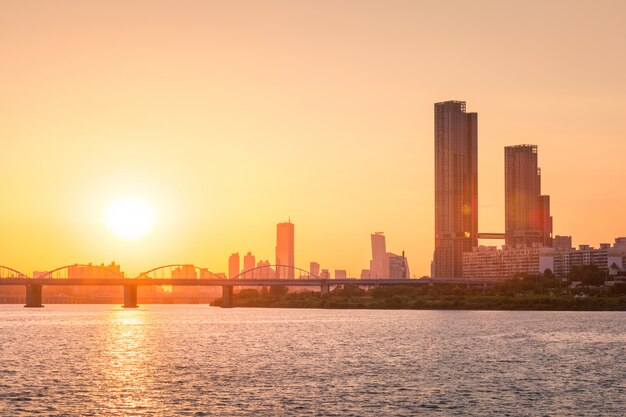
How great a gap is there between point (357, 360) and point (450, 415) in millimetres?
35739

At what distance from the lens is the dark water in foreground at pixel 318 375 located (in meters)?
60.0

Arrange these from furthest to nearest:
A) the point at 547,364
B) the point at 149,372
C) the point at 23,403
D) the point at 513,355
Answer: the point at 513,355
the point at 547,364
the point at 149,372
the point at 23,403

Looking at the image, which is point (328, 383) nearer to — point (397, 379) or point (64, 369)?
point (397, 379)

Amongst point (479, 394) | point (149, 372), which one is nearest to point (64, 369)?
point (149, 372)

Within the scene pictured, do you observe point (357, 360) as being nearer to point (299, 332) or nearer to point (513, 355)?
point (513, 355)

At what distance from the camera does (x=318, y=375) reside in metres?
77.5

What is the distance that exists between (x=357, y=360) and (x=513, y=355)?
17.3 m

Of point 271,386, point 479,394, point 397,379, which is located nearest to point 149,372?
point 271,386

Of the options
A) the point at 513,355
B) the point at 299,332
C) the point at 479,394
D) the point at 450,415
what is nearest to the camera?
the point at 450,415

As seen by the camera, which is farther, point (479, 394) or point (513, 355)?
point (513, 355)

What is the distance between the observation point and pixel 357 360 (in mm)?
91688

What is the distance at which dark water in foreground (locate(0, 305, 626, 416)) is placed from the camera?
60.0 meters

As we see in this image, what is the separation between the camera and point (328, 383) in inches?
2825

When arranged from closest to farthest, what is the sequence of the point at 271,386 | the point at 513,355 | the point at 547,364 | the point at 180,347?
1. the point at 271,386
2. the point at 547,364
3. the point at 513,355
4. the point at 180,347
